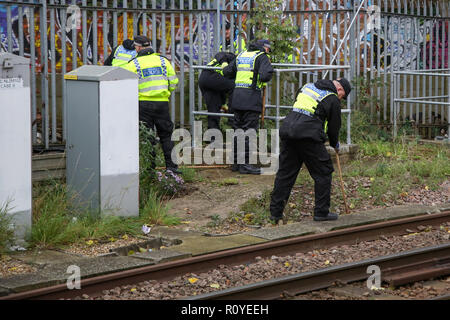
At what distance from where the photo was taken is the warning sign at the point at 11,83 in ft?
30.3

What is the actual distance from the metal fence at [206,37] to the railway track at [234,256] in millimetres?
4601

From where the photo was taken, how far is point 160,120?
12.3 metres

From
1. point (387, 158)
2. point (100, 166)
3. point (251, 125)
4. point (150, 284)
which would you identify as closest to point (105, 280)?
point (150, 284)

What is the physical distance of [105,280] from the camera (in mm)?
7965

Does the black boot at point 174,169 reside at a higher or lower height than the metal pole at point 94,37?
lower

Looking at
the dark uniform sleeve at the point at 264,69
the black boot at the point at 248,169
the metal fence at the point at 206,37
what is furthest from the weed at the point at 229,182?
the metal fence at the point at 206,37

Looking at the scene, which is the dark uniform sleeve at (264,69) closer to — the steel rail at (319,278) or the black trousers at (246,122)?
the black trousers at (246,122)

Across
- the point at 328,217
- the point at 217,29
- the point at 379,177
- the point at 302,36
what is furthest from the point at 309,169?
the point at 302,36

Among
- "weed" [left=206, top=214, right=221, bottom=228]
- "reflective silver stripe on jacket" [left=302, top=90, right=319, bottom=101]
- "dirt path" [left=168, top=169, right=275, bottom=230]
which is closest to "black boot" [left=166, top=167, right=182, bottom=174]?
"dirt path" [left=168, top=169, right=275, bottom=230]

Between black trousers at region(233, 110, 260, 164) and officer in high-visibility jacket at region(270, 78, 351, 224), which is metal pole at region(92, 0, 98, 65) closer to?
black trousers at region(233, 110, 260, 164)

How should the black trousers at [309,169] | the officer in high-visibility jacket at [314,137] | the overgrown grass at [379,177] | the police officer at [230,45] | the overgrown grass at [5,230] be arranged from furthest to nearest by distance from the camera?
the police officer at [230,45] < the overgrown grass at [379,177] < the black trousers at [309,169] < the officer in high-visibility jacket at [314,137] < the overgrown grass at [5,230]

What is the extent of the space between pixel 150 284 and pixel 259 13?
7761 mm
